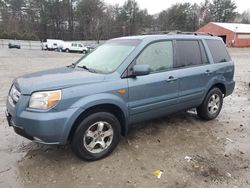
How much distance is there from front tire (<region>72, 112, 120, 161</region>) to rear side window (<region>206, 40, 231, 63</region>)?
276cm

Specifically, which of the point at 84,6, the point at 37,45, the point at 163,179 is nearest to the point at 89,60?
the point at 163,179

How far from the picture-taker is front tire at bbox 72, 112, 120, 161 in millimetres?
3070

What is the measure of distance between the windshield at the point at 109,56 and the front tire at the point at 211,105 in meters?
2.15

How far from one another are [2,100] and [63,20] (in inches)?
2345

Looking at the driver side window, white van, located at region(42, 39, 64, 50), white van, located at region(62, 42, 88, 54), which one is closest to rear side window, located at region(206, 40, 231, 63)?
the driver side window

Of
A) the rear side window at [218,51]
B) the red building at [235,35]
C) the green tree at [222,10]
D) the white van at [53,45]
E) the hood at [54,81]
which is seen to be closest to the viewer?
the hood at [54,81]

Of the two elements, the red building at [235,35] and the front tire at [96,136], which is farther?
the red building at [235,35]

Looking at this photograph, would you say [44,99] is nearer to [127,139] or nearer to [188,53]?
[127,139]

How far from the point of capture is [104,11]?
199 feet

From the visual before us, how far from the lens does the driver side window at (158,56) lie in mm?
3648

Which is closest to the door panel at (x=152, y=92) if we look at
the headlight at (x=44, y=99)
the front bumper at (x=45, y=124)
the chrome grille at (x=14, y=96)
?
the front bumper at (x=45, y=124)

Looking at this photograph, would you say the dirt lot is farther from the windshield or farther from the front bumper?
the windshield

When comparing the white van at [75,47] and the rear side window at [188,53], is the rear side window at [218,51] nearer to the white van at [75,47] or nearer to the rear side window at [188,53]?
the rear side window at [188,53]

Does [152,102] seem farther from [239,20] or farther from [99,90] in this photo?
[239,20]
